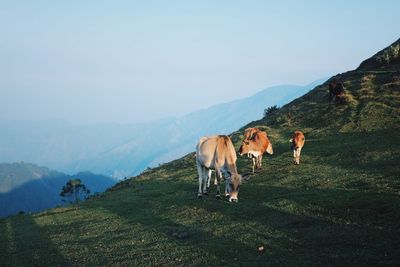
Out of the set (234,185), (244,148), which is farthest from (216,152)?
(244,148)

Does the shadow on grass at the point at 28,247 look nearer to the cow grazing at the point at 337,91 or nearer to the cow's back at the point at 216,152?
the cow's back at the point at 216,152

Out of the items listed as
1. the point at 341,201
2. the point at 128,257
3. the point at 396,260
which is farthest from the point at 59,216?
the point at 396,260

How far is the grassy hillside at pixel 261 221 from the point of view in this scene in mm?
13766

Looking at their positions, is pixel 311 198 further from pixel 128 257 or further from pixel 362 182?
pixel 128 257

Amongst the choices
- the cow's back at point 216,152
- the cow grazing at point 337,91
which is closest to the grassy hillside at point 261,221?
the cow's back at point 216,152

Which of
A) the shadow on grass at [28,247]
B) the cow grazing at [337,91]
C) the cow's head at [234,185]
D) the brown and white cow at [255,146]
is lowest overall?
the shadow on grass at [28,247]

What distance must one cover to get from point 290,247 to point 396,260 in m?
3.34

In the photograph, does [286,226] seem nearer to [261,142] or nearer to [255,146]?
[255,146]

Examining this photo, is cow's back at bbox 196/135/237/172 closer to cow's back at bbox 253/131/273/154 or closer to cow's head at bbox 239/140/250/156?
cow's head at bbox 239/140/250/156

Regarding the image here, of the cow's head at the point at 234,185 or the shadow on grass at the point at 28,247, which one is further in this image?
the cow's head at the point at 234,185

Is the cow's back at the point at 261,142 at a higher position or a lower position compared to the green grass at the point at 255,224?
higher

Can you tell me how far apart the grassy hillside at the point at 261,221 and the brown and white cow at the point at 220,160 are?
0.91m

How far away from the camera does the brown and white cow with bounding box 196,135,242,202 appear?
2139 centimetres

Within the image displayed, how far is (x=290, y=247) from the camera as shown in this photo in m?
13.9
